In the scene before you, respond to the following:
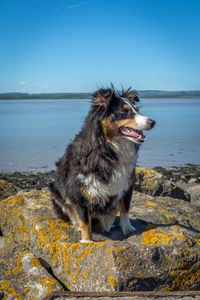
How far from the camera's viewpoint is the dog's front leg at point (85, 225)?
4.00 meters

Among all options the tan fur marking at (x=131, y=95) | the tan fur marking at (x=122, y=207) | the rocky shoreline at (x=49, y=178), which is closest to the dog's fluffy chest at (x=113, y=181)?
the tan fur marking at (x=122, y=207)

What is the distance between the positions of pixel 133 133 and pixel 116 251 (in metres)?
1.52

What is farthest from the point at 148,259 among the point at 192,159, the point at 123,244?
the point at 192,159

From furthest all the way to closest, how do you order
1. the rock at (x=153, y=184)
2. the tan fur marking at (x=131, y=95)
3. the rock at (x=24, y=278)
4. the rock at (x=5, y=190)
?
the rock at (x=153, y=184), the rock at (x=5, y=190), the tan fur marking at (x=131, y=95), the rock at (x=24, y=278)

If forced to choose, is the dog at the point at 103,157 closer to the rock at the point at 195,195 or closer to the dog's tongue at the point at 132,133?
the dog's tongue at the point at 132,133

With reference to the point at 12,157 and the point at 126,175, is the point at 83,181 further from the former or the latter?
the point at 12,157

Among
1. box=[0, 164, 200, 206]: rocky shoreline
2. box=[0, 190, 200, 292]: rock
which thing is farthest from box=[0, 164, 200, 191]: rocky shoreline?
box=[0, 190, 200, 292]: rock

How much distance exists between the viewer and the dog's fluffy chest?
3838 millimetres

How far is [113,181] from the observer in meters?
3.86

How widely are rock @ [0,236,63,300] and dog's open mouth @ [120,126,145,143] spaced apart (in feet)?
6.97

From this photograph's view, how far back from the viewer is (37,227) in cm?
444

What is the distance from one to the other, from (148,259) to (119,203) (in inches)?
45.3

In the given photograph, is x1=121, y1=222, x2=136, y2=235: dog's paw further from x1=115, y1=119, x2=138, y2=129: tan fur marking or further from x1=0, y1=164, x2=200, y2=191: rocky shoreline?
x1=0, y1=164, x2=200, y2=191: rocky shoreline

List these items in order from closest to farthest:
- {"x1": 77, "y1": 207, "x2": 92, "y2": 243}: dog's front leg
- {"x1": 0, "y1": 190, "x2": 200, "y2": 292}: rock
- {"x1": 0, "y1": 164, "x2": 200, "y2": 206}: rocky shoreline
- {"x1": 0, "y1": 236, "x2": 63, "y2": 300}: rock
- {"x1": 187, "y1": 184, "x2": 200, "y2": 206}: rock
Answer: {"x1": 0, "y1": 190, "x2": 200, "y2": 292}: rock
{"x1": 0, "y1": 236, "x2": 63, "y2": 300}: rock
{"x1": 77, "y1": 207, "x2": 92, "y2": 243}: dog's front leg
{"x1": 187, "y1": 184, "x2": 200, "y2": 206}: rock
{"x1": 0, "y1": 164, "x2": 200, "y2": 206}: rocky shoreline
